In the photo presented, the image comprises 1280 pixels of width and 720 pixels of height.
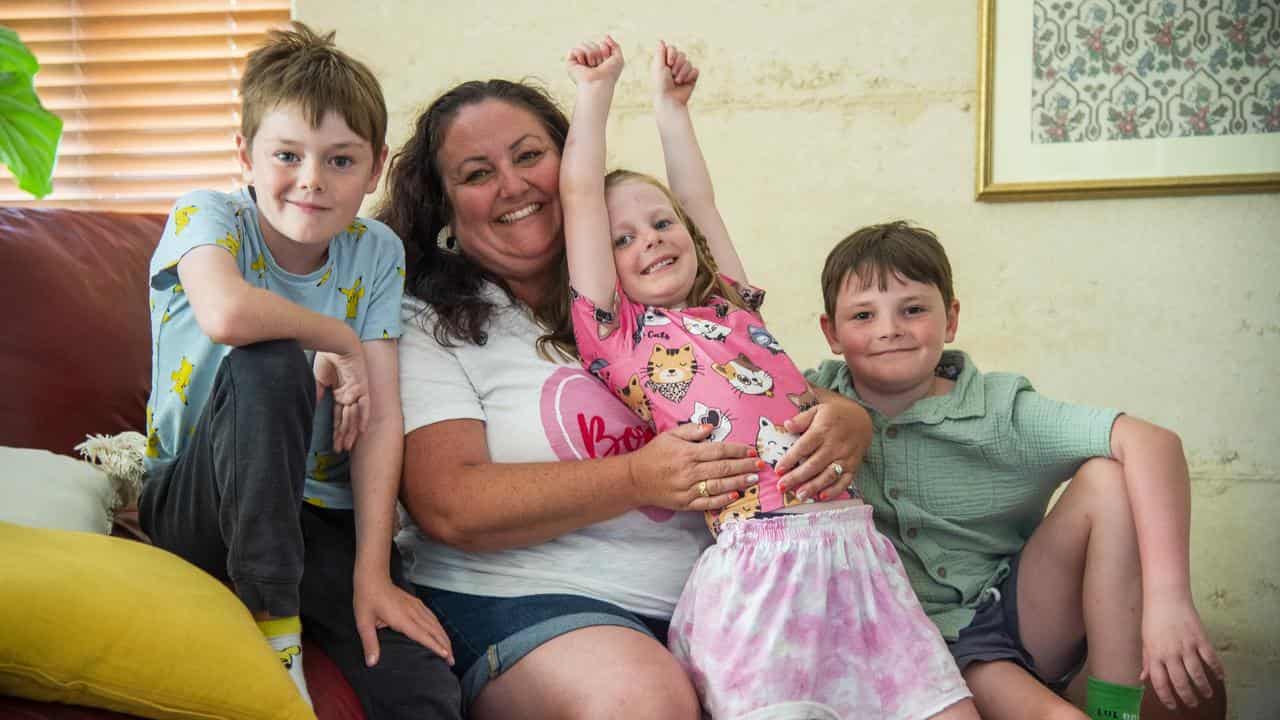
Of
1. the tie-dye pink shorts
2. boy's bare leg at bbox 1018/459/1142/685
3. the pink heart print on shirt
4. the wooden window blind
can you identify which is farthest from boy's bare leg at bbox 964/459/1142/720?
the wooden window blind

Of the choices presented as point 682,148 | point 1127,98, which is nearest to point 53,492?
point 682,148

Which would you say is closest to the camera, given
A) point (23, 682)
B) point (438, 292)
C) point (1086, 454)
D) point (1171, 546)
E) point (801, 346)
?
point (23, 682)

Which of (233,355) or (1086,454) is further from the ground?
(233,355)

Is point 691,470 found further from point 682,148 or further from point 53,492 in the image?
point 53,492

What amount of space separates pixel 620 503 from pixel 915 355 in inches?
21.2

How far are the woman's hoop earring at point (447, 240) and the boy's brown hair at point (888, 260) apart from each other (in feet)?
2.01

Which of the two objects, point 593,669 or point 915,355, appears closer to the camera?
point 593,669

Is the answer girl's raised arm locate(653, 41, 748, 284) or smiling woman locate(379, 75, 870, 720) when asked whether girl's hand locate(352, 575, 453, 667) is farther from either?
girl's raised arm locate(653, 41, 748, 284)

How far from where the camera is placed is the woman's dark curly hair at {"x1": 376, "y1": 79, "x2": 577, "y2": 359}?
5.44 ft

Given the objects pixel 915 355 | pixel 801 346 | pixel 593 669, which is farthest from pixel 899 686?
pixel 801 346

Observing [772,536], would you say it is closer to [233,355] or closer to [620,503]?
[620,503]

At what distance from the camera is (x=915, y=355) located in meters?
1.65

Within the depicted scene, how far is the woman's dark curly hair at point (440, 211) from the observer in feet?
5.44

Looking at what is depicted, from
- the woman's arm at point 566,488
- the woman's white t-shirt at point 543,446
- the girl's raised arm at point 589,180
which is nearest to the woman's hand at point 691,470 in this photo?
the woman's arm at point 566,488
